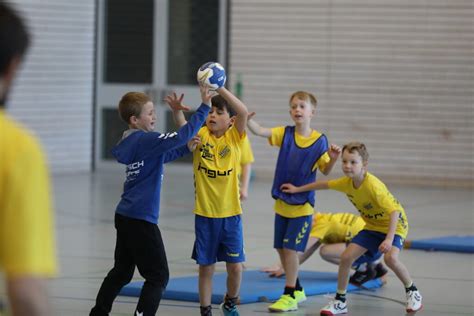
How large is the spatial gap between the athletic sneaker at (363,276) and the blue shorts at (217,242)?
191cm

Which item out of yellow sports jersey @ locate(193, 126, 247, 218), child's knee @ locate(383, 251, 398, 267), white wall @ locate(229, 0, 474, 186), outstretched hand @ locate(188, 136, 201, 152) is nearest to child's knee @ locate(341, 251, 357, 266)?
child's knee @ locate(383, 251, 398, 267)

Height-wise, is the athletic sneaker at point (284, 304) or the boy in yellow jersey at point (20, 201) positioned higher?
the boy in yellow jersey at point (20, 201)

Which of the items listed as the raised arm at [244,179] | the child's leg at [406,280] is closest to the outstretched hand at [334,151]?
the child's leg at [406,280]

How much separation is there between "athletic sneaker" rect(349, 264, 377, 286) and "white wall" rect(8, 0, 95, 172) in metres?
9.33

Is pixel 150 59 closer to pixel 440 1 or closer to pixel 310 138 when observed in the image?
pixel 440 1

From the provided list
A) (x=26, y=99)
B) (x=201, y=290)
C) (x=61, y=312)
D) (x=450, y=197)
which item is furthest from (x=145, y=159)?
(x=26, y=99)

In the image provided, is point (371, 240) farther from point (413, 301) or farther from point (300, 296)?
point (300, 296)

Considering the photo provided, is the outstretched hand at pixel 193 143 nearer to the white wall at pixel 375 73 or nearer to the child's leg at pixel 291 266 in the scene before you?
the child's leg at pixel 291 266

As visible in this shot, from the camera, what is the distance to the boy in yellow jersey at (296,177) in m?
7.27

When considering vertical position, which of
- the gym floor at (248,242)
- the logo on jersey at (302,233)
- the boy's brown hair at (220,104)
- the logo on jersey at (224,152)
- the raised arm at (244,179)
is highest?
the boy's brown hair at (220,104)

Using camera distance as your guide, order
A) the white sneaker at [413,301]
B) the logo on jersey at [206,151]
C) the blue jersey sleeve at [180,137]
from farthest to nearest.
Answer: the white sneaker at [413,301]
the logo on jersey at [206,151]
the blue jersey sleeve at [180,137]

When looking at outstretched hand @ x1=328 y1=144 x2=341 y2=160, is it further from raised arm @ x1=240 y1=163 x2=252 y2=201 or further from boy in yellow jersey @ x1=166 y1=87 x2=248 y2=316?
raised arm @ x1=240 y1=163 x2=252 y2=201

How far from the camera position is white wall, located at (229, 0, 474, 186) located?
1631 centimetres

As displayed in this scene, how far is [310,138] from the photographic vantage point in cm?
752
